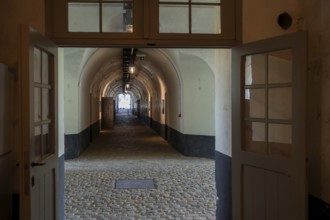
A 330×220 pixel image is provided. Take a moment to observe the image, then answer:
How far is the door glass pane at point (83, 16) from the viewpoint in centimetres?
389

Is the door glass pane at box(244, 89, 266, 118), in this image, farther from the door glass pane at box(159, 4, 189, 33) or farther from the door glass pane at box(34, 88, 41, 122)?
the door glass pane at box(34, 88, 41, 122)

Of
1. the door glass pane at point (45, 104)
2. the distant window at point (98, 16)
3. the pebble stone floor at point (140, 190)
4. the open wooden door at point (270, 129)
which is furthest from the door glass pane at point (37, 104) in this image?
the pebble stone floor at point (140, 190)

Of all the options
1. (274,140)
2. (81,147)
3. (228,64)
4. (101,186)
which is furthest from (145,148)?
(274,140)

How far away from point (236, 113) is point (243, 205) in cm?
89

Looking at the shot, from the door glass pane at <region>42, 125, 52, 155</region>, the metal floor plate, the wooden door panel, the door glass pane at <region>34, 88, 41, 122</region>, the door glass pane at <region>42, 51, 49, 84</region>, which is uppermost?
the door glass pane at <region>42, 51, 49, 84</region>

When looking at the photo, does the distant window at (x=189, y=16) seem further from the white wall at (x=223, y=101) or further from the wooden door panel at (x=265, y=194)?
the wooden door panel at (x=265, y=194)

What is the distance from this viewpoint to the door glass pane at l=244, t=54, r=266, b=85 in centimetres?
373

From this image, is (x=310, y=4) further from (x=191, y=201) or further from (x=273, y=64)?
(x=191, y=201)

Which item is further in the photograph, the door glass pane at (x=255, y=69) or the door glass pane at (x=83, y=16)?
the door glass pane at (x=83, y=16)

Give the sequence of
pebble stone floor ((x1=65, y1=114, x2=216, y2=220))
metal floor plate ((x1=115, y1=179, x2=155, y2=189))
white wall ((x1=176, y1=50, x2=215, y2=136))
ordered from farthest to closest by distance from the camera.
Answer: white wall ((x1=176, y1=50, x2=215, y2=136)), metal floor plate ((x1=115, y1=179, x2=155, y2=189)), pebble stone floor ((x1=65, y1=114, x2=216, y2=220))

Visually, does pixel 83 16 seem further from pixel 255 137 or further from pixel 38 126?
pixel 255 137

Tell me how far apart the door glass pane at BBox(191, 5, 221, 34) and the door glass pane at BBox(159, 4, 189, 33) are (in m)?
0.08

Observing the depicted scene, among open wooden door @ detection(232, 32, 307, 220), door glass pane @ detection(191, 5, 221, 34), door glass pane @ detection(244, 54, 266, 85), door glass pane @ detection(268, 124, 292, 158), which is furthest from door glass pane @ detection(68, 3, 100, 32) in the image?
door glass pane @ detection(268, 124, 292, 158)

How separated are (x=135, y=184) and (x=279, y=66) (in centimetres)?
522
